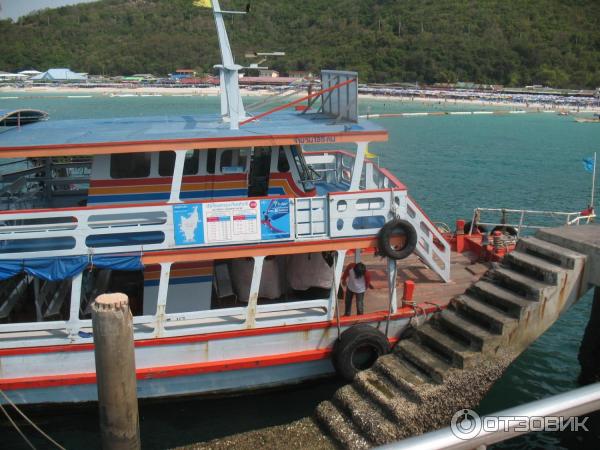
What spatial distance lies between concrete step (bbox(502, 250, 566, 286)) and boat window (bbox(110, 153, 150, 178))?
20.1 ft

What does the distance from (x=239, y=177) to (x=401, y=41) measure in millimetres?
136302

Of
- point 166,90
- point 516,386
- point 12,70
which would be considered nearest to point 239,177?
point 516,386

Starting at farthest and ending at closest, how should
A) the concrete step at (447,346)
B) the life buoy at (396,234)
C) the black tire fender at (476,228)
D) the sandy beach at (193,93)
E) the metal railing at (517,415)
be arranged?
the sandy beach at (193,93) → the black tire fender at (476,228) → the life buoy at (396,234) → the concrete step at (447,346) → the metal railing at (517,415)

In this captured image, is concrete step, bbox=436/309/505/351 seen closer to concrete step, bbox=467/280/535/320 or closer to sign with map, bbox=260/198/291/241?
concrete step, bbox=467/280/535/320

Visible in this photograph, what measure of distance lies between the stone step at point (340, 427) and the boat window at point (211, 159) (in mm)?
4224

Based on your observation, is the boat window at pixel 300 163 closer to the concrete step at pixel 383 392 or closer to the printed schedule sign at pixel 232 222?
the printed schedule sign at pixel 232 222

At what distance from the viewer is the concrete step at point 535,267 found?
8.85 meters

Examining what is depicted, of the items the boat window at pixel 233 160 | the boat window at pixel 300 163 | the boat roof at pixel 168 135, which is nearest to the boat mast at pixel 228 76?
the boat roof at pixel 168 135

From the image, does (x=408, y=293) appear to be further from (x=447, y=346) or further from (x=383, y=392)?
(x=383, y=392)

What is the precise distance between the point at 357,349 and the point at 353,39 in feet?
466

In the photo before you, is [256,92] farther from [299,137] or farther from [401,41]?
[299,137]

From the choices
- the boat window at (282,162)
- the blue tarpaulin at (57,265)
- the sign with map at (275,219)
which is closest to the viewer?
the blue tarpaulin at (57,265)

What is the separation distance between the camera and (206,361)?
941cm

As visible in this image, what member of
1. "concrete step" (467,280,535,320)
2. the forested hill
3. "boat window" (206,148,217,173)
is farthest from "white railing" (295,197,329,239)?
the forested hill
